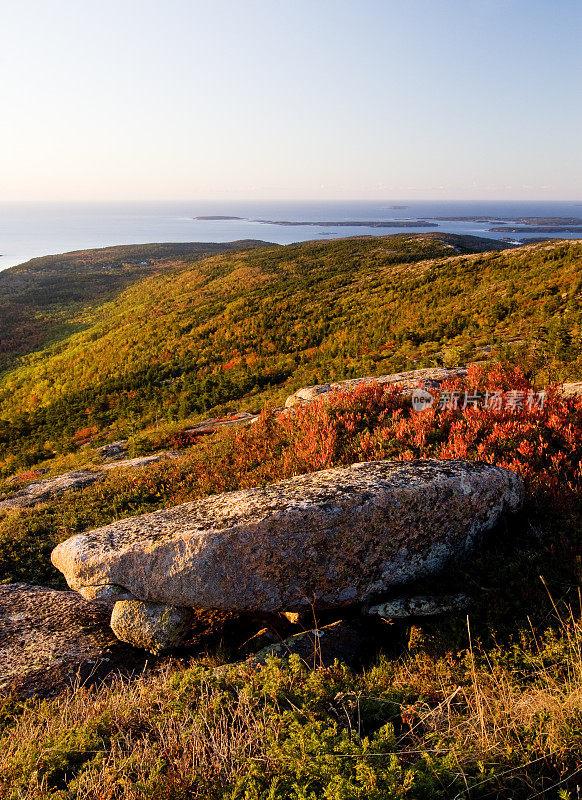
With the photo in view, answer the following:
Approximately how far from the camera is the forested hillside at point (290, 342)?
57.5 ft

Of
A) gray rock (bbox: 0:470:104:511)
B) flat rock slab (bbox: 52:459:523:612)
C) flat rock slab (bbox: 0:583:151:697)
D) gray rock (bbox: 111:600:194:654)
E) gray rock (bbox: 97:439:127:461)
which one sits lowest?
gray rock (bbox: 97:439:127:461)

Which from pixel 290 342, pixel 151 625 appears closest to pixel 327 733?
pixel 151 625

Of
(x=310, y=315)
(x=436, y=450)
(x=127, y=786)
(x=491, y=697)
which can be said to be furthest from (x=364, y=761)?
(x=310, y=315)

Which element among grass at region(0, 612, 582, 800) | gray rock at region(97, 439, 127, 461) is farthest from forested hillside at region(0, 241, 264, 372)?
grass at region(0, 612, 582, 800)

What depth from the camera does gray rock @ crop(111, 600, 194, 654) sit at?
4594 mm

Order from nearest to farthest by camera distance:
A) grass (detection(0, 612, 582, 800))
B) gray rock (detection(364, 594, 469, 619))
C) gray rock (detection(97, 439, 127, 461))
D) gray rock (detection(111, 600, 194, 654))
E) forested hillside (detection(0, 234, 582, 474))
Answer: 1. grass (detection(0, 612, 582, 800))
2. gray rock (detection(364, 594, 469, 619))
3. gray rock (detection(111, 600, 194, 654))
4. gray rock (detection(97, 439, 127, 461))
5. forested hillside (detection(0, 234, 582, 474))

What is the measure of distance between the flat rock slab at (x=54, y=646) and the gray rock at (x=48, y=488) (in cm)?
482

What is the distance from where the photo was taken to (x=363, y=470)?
18.0ft

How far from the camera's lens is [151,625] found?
15.2 feet

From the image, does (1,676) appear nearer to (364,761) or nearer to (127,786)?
(127,786)

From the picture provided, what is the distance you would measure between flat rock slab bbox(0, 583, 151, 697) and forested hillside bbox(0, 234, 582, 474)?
11.4 m

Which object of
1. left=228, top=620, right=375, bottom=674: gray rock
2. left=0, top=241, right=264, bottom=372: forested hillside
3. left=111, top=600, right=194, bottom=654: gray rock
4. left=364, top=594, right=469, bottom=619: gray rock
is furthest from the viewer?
left=0, top=241, right=264, bottom=372: forested hillside

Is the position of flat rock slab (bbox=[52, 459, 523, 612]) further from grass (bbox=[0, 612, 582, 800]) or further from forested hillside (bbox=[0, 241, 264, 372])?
forested hillside (bbox=[0, 241, 264, 372])

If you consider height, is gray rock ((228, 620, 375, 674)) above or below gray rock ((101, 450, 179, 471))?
above
